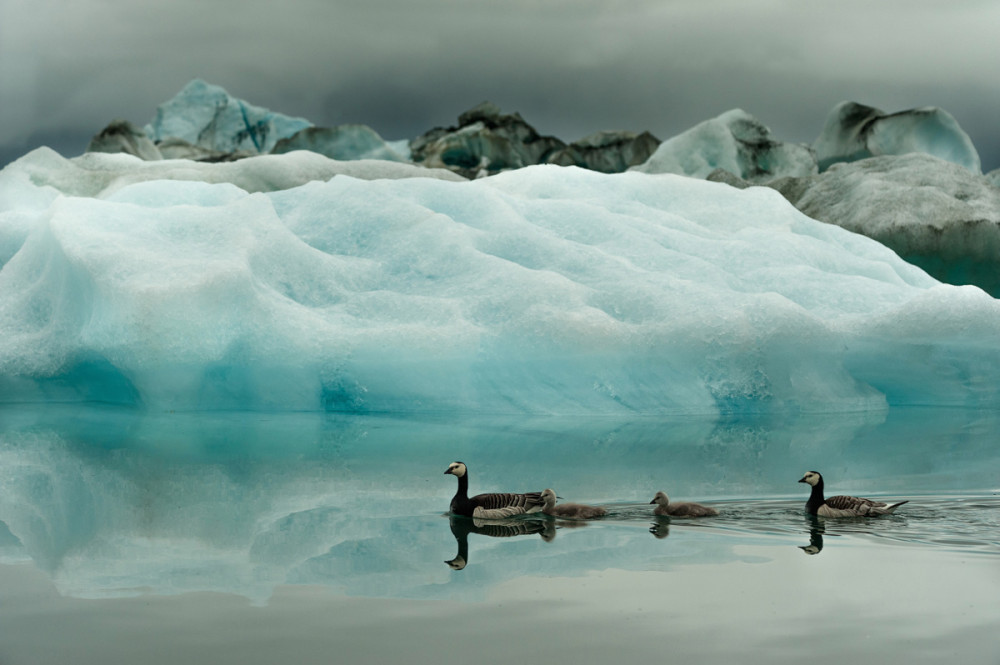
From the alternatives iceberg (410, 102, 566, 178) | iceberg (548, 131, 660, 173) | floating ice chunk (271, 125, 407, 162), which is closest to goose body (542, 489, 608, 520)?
floating ice chunk (271, 125, 407, 162)

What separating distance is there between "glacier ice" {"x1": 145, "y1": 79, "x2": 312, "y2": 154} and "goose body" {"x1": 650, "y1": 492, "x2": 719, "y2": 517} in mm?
41184

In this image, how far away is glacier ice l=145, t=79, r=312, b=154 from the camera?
4466cm

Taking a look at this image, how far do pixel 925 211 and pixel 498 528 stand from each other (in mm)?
14951

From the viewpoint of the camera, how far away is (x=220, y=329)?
10.4m

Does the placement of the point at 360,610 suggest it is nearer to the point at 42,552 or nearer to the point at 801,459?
the point at 42,552

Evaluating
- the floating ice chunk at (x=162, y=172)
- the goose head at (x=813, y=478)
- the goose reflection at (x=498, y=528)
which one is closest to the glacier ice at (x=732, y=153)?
the floating ice chunk at (x=162, y=172)

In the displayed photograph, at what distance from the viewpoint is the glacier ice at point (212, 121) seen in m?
44.7

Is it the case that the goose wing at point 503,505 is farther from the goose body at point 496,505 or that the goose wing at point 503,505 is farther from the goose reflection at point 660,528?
the goose reflection at point 660,528

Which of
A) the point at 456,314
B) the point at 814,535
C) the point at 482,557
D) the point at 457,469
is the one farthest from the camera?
the point at 456,314

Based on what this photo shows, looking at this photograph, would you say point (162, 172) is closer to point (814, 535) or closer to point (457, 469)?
point (457, 469)

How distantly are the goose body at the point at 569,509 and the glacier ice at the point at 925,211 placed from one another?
14167mm

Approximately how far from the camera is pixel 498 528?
5445 mm

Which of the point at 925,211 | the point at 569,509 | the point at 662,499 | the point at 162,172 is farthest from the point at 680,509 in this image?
the point at 925,211

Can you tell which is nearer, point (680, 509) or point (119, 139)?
point (680, 509)
